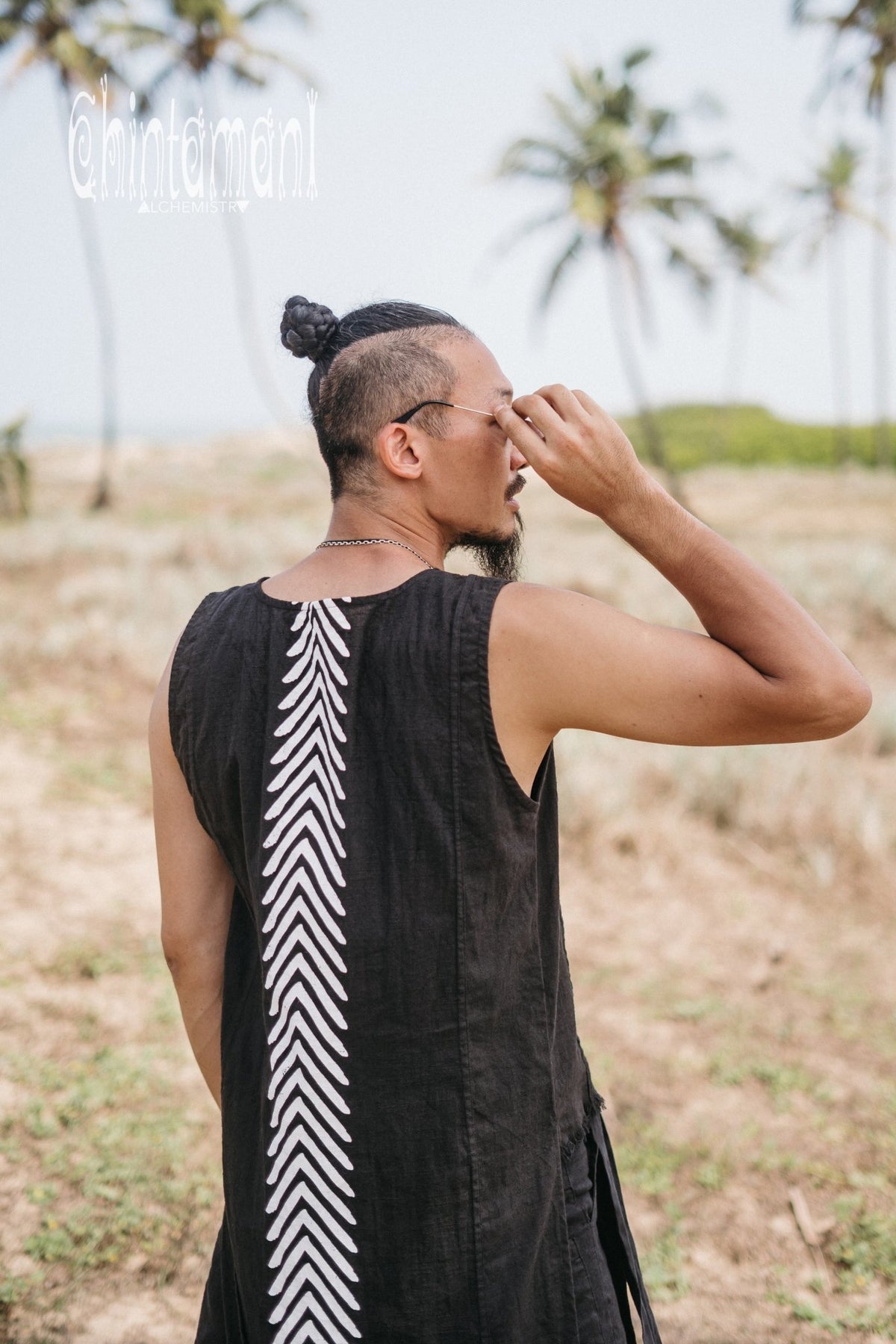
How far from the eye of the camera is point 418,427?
1.65m

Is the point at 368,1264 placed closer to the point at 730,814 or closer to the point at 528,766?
the point at 528,766

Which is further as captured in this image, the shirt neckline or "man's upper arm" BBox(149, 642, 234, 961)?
"man's upper arm" BBox(149, 642, 234, 961)

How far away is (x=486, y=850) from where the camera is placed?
143 cm

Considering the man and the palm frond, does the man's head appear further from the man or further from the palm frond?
the palm frond

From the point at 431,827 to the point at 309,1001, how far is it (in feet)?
1.05

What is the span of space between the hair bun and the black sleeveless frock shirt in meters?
0.51

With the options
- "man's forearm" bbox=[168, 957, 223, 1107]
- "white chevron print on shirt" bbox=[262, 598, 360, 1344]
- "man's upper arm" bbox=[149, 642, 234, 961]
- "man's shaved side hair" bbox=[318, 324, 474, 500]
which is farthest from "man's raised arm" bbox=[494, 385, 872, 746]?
"man's forearm" bbox=[168, 957, 223, 1107]

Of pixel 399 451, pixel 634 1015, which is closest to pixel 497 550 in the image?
pixel 399 451

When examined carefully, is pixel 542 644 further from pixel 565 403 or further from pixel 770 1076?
pixel 770 1076

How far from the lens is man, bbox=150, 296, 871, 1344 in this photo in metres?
1.42

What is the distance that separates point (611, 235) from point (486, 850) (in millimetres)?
28691

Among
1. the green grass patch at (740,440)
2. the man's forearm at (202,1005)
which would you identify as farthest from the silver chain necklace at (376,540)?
the green grass patch at (740,440)

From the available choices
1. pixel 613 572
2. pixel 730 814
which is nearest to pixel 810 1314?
pixel 730 814

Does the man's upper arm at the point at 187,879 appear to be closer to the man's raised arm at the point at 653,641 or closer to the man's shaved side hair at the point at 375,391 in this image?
the man's shaved side hair at the point at 375,391
